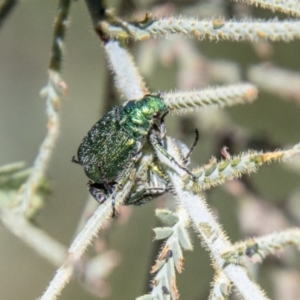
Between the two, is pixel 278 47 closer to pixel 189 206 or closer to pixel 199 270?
pixel 199 270

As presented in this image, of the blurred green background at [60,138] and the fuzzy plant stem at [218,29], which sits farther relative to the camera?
the blurred green background at [60,138]

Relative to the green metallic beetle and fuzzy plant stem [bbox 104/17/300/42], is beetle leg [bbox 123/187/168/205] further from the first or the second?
fuzzy plant stem [bbox 104/17/300/42]

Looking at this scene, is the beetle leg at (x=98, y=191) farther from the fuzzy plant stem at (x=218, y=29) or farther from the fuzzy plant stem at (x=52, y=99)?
the fuzzy plant stem at (x=218, y=29)

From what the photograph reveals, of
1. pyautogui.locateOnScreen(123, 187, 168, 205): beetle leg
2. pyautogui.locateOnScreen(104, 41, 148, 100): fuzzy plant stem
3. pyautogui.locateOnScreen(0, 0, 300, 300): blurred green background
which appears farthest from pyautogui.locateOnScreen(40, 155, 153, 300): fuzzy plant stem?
pyautogui.locateOnScreen(0, 0, 300, 300): blurred green background

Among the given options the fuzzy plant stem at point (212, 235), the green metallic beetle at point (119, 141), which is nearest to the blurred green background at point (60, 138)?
the green metallic beetle at point (119, 141)

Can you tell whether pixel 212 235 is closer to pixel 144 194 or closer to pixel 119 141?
pixel 144 194

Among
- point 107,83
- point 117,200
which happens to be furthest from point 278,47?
point 117,200
